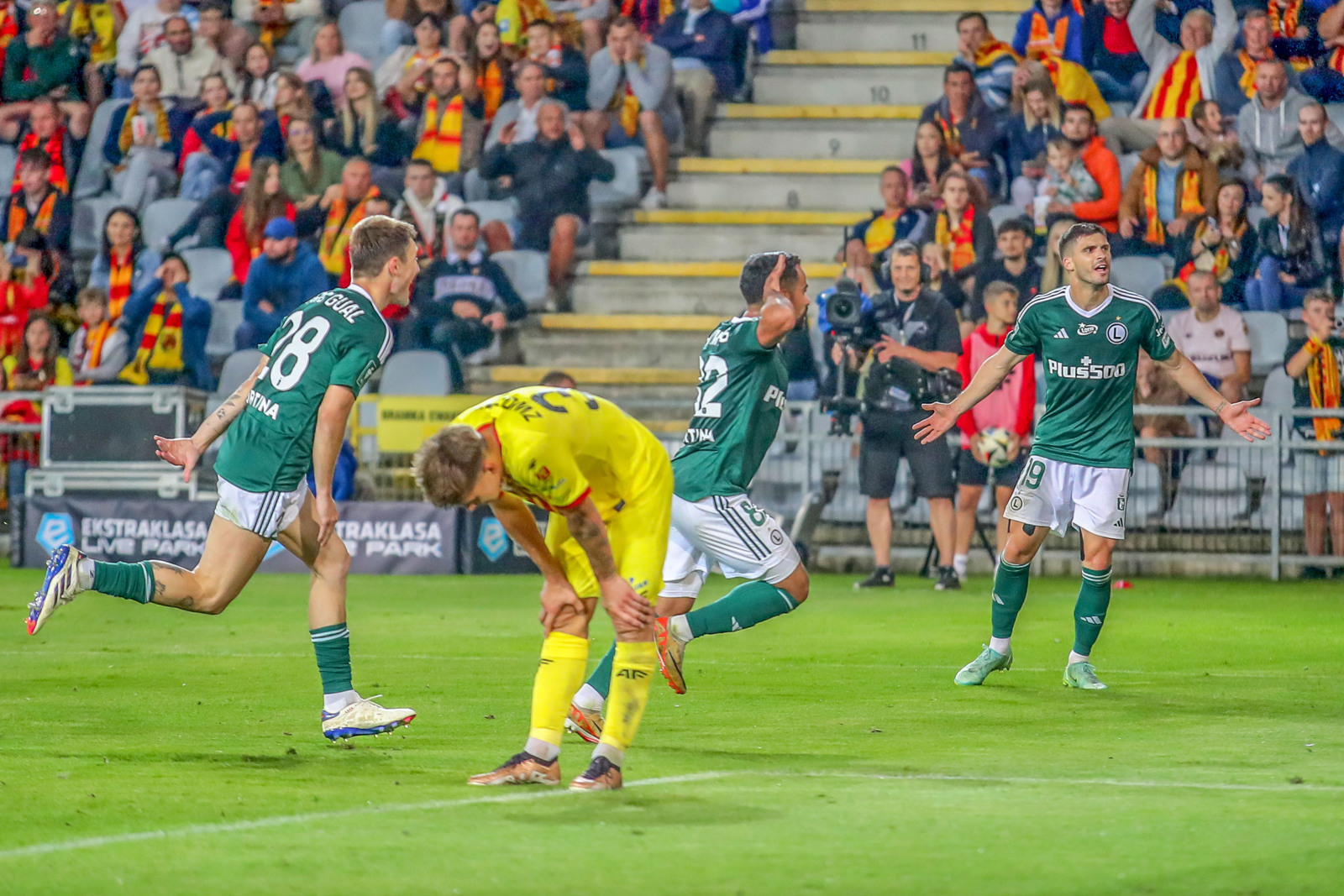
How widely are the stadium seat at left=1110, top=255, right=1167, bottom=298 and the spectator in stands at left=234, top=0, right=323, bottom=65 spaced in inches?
442

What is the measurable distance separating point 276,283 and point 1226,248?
9.66m

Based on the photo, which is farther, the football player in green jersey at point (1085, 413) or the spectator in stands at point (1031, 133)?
the spectator in stands at point (1031, 133)

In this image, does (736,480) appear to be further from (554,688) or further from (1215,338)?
(1215,338)

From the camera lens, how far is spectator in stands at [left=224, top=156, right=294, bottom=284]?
68.9ft

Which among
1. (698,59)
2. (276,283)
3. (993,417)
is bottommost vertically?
(993,417)

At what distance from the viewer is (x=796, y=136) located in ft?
72.7

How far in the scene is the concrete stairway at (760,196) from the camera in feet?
66.1

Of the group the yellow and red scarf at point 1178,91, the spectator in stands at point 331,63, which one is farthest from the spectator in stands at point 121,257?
the yellow and red scarf at point 1178,91

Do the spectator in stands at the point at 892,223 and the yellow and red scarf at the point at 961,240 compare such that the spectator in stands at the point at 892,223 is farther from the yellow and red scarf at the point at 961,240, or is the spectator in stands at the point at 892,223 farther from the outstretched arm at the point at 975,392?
the outstretched arm at the point at 975,392

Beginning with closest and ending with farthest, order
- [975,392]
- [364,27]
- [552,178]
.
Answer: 1. [975,392]
2. [552,178]
3. [364,27]

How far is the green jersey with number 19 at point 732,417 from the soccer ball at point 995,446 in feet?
22.0

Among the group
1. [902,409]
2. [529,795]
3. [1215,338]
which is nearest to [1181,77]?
[1215,338]

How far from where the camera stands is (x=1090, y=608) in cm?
923

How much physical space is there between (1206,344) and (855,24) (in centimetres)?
808
